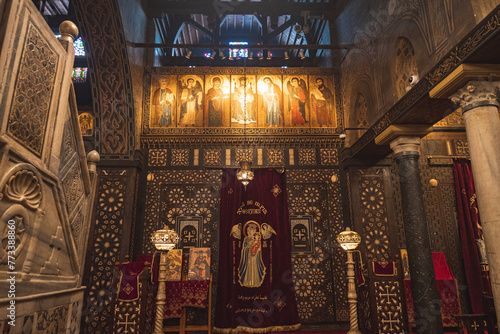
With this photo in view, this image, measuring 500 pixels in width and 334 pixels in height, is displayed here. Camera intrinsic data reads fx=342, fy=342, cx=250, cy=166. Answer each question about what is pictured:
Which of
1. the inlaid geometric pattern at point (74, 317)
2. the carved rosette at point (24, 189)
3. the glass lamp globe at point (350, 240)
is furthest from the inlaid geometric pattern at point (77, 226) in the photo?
the glass lamp globe at point (350, 240)

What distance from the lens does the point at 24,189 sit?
7.18 feet

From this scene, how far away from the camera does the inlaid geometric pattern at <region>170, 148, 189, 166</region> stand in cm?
834

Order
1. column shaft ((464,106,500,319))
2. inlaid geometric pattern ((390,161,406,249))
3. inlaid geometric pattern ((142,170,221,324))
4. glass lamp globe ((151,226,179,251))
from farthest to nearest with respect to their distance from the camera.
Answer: inlaid geometric pattern ((142,170,221,324)) → inlaid geometric pattern ((390,161,406,249)) → glass lamp globe ((151,226,179,251)) → column shaft ((464,106,500,319))

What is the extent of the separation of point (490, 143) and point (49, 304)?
4.60 m

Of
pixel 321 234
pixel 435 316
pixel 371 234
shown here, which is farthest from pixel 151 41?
pixel 435 316

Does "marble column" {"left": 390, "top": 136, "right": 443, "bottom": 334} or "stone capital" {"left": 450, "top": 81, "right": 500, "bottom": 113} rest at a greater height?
"stone capital" {"left": 450, "top": 81, "right": 500, "bottom": 113}

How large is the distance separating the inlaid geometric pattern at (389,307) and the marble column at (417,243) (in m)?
0.52

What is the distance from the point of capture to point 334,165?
842 centimetres

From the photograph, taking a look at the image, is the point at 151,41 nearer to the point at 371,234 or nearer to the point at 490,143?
the point at 371,234

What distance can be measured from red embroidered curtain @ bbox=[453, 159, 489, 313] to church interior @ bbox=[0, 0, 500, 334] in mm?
32

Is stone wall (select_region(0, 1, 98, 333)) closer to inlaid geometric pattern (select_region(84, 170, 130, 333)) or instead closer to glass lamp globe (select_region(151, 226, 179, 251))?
glass lamp globe (select_region(151, 226, 179, 251))

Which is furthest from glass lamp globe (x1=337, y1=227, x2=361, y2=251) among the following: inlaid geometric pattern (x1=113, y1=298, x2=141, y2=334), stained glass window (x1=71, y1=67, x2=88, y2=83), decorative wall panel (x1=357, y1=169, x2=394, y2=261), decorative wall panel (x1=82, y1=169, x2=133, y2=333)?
stained glass window (x1=71, y1=67, x2=88, y2=83)

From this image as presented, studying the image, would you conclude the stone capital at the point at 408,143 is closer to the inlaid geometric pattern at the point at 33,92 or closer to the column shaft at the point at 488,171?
the column shaft at the point at 488,171

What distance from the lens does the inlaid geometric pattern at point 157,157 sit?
8.33 metres
